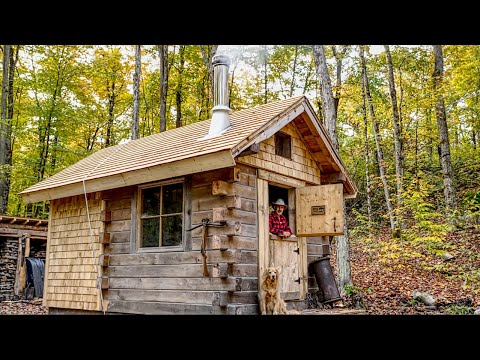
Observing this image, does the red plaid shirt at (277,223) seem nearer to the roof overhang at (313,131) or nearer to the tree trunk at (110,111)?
the roof overhang at (313,131)

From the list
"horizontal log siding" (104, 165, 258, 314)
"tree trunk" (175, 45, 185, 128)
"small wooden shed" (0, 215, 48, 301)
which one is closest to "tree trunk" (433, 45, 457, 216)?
"horizontal log siding" (104, 165, 258, 314)

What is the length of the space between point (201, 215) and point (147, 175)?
3.75ft

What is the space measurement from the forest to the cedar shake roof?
5.29 m

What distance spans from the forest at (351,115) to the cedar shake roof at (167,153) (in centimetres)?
529

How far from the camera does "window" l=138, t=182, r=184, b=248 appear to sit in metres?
7.52

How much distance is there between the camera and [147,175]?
7.50 m

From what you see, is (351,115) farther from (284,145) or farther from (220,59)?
(220,59)

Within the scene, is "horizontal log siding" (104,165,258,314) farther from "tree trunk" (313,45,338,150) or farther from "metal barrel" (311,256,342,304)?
"tree trunk" (313,45,338,150)

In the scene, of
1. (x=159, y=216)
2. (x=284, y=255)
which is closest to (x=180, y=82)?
(x=159, y=216)
